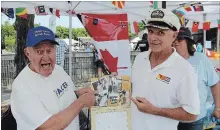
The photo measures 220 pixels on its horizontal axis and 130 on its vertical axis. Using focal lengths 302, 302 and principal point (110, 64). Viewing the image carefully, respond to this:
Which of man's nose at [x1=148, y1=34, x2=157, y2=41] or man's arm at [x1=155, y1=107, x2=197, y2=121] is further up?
man's nose at [x1=148, y1=34, x2=157, y2=41]

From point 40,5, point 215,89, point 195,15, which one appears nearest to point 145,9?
point 195,15

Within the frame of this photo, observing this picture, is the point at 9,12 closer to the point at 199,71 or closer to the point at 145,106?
the point at 199,71

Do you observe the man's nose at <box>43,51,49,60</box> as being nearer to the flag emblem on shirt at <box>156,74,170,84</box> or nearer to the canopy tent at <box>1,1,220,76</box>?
the flag emblem on shirt at <box>156,74,170,84</box>

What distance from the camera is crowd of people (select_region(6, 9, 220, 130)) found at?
150 centimetres

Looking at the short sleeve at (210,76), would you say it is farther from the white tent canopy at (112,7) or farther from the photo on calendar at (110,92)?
the white tent canopy at (112,7)

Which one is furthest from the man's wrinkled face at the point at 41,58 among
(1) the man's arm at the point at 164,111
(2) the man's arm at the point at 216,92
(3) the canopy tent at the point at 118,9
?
(3) the canopy tent at the point at 118,9

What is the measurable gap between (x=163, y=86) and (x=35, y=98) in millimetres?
716

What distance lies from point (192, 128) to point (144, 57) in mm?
943

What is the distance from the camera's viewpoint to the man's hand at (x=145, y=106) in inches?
67.9

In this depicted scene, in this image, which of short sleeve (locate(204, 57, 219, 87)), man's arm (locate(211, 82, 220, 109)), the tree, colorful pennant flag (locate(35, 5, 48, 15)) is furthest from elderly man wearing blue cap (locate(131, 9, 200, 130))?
the tree

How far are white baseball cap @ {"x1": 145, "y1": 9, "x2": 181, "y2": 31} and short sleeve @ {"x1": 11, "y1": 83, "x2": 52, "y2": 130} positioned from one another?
78cm

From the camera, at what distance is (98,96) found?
177cm

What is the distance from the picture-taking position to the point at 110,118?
1.79 meters

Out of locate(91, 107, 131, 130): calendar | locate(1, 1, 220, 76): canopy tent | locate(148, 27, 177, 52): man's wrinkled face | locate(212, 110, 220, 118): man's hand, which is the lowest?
locate(212, 110, 220, 118): man's hand
